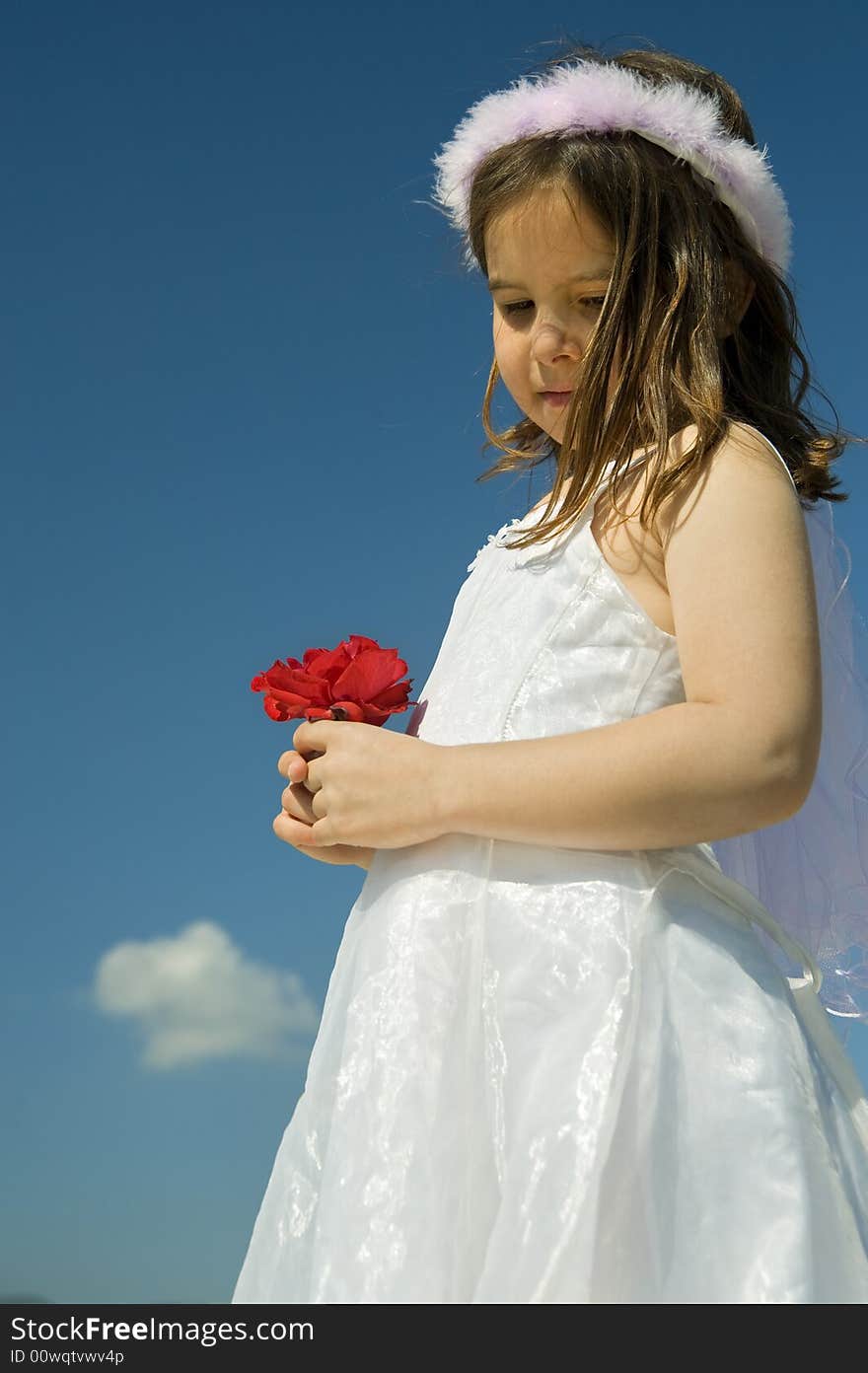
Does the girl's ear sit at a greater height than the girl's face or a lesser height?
greater

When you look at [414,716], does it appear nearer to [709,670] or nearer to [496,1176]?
[709,670]

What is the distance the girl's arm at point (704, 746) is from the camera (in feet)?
6.21

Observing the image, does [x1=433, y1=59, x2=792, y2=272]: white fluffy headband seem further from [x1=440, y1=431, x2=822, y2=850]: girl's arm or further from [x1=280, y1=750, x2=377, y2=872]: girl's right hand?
[x1=280, y1=750, x2=377, y2=872]: girl's right hand

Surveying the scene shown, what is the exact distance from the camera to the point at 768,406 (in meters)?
2.54

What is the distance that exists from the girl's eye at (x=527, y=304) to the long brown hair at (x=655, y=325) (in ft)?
0.15

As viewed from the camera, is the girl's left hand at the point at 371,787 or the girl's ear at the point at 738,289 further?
the girl's ear at the point at 738,289

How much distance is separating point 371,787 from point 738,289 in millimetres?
1242

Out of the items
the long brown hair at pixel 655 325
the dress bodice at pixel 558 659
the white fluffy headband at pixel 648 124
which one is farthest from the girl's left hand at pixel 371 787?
the white fluffy headband at pixel 648 124

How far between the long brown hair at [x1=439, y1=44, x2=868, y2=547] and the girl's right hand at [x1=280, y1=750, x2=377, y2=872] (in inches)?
22.5

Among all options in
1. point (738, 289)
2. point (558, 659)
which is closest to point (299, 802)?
point (558, 659)

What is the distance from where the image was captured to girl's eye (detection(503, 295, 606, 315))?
92.7 inches

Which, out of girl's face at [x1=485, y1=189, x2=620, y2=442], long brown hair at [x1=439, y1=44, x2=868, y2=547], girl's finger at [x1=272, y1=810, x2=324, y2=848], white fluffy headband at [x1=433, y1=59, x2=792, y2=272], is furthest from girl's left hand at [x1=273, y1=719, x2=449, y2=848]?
white fluffy headband at [x1=433, y1=59, x2=792, y2=272]

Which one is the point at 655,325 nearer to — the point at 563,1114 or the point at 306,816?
the point at 306,816

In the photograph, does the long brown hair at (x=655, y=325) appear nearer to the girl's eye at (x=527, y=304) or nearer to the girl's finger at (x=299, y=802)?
the girl's eye at (x=527, y=304)
